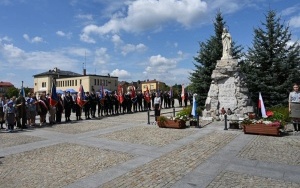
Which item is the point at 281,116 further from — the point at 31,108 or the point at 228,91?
the point at 31,108

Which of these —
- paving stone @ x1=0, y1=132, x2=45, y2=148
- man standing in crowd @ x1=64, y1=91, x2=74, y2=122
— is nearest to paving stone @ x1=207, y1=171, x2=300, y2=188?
paving stone @ x1=0, y1=132, x2=45, y2=148

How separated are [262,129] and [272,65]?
28.3ft

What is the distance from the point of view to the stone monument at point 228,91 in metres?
17.6

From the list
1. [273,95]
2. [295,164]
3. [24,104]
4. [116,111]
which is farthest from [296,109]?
[116,111]

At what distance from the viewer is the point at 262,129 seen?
1224 centimetres

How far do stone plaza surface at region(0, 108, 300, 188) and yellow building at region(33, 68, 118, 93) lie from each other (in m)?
63.8

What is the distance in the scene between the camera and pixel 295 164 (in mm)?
7520

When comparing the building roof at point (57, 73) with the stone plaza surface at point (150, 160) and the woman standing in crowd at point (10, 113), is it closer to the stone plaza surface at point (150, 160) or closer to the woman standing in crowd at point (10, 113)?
the woman standing in crowd at point (10, 113)

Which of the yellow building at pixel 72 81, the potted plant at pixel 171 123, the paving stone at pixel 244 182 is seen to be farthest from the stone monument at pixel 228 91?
the yellow building at pixel 72 81

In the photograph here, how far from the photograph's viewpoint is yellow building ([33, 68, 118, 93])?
7706 centimetres

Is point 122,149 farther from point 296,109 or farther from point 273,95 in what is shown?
point 273,95

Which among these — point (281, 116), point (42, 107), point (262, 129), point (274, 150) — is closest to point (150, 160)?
point (274, 150)

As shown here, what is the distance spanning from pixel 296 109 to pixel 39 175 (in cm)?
1058

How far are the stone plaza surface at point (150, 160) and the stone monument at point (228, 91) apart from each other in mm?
5506
